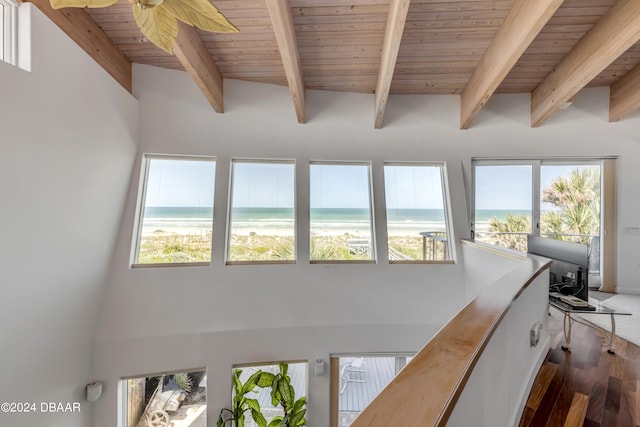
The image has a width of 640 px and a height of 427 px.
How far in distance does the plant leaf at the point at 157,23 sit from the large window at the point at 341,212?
2357 millimetres

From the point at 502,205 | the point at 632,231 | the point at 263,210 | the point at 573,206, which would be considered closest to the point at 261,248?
the point at 263,210

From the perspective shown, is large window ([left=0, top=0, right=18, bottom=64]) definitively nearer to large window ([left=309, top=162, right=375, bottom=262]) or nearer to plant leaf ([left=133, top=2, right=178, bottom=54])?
plant leaf ([left=133, top=2, right=178, bottom=54])

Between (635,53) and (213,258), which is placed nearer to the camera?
(635,53)

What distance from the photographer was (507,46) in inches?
95.6

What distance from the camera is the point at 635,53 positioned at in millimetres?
2953

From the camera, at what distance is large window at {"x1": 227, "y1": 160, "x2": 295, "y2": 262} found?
3.43 metres

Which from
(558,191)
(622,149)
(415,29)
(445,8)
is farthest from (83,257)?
(622,149)

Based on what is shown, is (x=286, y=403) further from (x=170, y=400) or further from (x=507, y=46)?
(x=507, y=46)

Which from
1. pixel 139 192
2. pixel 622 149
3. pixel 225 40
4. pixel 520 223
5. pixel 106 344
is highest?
pixel 225 40

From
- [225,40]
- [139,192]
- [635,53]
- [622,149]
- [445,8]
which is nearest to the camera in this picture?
[445,8]

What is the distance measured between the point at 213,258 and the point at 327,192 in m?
1.70

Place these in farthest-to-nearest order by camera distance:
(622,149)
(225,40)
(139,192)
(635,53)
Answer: (622,149), (139,192), (635,53), (225,40)

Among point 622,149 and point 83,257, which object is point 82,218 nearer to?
point 83,257

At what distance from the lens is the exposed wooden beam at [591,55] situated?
2242mm
